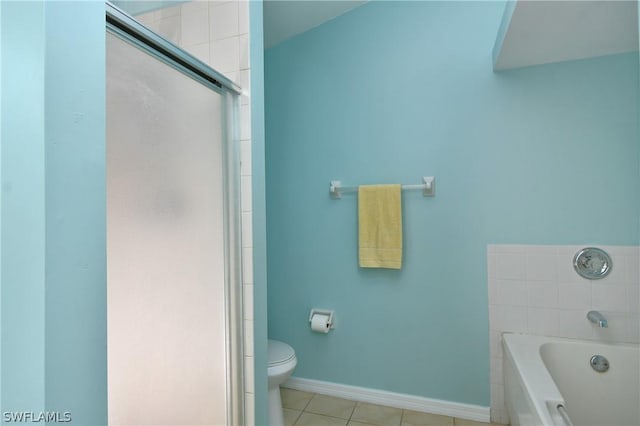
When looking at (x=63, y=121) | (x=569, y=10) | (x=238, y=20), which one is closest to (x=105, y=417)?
(x=63, y=121)

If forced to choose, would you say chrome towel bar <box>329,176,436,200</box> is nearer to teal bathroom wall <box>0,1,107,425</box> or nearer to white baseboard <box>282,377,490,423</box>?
white baseboard <box>282,377,490,423</box>

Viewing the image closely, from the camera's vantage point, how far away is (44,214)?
627mm

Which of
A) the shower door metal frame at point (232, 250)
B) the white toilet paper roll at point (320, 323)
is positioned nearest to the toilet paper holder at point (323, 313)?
the white toilet paper roll at point (320, 323)

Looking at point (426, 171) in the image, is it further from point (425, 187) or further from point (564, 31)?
point (564, 31)

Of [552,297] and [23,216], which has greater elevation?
[23,216]

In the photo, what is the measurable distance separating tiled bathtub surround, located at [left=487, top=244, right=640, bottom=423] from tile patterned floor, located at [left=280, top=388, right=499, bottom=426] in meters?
0.37

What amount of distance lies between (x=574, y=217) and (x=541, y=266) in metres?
0.31

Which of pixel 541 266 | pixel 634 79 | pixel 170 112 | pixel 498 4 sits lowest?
pixel 541 266

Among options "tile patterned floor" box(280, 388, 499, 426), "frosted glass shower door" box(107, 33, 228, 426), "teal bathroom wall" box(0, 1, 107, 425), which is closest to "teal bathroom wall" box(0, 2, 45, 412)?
"teal bathroom wall" box(0, 1, 107, 425)

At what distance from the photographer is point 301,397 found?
2.16m

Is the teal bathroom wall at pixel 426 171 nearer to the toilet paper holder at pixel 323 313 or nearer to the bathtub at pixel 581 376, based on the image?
the toilet paper holder at pixel 323 313

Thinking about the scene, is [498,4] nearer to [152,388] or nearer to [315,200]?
[315,200]

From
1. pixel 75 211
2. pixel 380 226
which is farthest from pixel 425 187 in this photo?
pixel 75 211

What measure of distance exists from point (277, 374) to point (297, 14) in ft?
6.98
